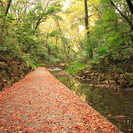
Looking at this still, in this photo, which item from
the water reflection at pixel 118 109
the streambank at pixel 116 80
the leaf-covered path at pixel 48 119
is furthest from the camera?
the streambank at pixel 116 80

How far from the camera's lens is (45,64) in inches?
1553

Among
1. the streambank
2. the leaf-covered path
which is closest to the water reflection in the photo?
the leaf-covered path

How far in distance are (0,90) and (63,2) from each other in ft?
65.3

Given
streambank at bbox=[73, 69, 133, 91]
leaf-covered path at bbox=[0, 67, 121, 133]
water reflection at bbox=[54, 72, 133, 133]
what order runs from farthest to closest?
streambank at bbox=[73, 69, 133, 91] < water reflection at bbox=[54, 72, 133, 133] < leaf-covered path at bbox=[0, 67, 121, 133]

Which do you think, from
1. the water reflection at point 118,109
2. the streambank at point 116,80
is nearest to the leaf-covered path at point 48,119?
the water reflection at point 118,109

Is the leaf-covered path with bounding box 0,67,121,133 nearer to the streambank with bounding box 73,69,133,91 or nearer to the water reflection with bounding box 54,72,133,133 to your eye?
the water reflection with bounding box 54,72,133,133

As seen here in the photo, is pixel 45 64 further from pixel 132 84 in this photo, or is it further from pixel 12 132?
pixel 12 132

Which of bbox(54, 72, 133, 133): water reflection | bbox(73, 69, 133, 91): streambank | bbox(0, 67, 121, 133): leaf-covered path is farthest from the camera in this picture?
bbox(73, 69, 133, 91): streambank

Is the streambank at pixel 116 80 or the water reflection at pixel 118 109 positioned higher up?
the streambank at pixel 116 80

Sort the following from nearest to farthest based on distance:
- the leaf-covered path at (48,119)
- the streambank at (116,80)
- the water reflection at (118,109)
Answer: the leaf-covered path at (48,119)
the water reflection at (118,109)
the streambank at (116,80)

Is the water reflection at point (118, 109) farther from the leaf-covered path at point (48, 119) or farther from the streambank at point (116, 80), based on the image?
the streambank at point (116, 80)

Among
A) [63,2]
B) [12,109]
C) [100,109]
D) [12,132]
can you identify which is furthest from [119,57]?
[63,2]

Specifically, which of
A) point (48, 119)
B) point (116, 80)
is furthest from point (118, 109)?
point (116, 80)

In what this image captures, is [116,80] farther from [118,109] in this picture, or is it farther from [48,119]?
[48,119]
